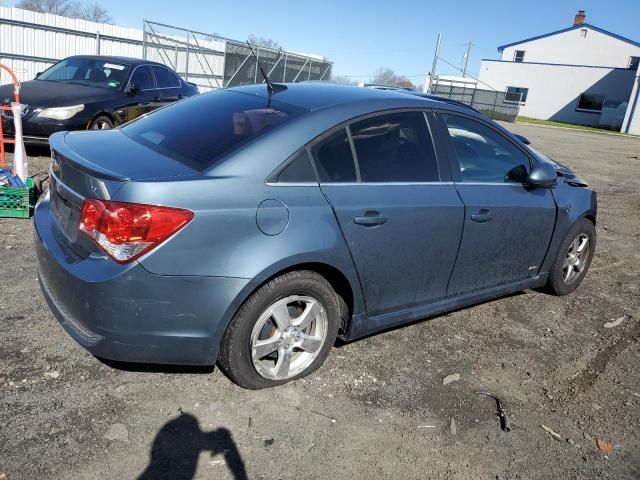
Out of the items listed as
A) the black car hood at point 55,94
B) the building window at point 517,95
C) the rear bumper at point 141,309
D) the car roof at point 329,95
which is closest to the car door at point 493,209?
the car roof at point 329,95

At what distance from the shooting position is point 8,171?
5.58m

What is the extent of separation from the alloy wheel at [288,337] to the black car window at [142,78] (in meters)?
7.20

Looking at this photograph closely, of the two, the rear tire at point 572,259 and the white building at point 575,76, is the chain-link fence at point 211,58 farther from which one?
the white building at point 575,76

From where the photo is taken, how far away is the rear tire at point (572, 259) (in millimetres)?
4664

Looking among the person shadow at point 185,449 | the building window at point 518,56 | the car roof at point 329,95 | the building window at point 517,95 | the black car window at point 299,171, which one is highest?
the building window at point 518,56

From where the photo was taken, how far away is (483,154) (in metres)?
3.99

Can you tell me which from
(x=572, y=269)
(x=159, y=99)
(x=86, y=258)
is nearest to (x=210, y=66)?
(x=159, y=99)

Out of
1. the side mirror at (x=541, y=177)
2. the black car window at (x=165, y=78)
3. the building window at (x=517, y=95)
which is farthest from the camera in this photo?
the building window at (x=517, y=95)

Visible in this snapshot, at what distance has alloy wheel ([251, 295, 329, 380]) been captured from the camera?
2969 mm

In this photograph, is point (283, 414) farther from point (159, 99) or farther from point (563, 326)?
point (159, 99)

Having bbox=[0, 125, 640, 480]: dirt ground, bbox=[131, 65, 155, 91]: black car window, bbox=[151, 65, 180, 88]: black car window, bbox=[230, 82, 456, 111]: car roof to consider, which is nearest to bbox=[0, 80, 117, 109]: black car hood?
bbox=[131, 65, 155, 91]: black car window

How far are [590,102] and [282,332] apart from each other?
44.2 metres

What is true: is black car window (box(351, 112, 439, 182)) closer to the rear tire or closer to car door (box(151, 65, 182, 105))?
the rear tire

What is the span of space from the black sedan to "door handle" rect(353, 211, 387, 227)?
6.16 m
